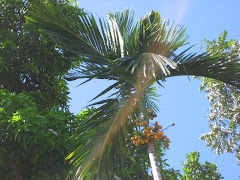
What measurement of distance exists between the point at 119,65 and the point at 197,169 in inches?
240

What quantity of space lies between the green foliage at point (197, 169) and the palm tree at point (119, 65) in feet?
15.4

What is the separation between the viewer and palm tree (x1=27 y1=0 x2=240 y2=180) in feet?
12.6

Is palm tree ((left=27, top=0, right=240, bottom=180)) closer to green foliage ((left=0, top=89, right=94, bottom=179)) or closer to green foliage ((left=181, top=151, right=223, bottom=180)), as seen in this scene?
green foliage ((left=0, top=89, right=94, bottom=179))

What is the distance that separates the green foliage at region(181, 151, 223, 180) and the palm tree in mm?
4695

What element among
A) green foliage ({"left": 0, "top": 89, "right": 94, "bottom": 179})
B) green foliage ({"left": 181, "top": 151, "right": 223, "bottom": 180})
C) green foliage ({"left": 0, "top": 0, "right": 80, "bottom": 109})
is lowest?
green foliage ({"left": 181, "top": 151, "right": 223, "bottom": 180})

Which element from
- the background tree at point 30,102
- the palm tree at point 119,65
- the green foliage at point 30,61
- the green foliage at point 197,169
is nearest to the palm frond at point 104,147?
the palm tree at point 119,65

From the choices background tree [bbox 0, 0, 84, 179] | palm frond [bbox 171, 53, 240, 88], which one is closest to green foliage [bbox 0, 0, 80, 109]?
background tree [bbox 0, 0, 84, 179]

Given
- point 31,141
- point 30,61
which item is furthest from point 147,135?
point 30,61

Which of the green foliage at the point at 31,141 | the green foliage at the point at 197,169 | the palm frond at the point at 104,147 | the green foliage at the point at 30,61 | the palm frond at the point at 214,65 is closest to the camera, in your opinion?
the palm frond at the point at 104,147

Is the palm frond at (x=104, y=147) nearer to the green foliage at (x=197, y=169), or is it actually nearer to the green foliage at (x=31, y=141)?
the green foliage at (x=31, y=141)

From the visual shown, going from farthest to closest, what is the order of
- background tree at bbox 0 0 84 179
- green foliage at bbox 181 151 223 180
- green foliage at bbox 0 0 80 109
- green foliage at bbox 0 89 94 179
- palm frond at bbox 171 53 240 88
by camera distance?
green foliage at bbox 181 151 223 180 → green foliage at bbox 0 0 80 109 → background tree at bbox 0 0 84 179 → green foliage at bbox 0 89 94 179 → palm frond at bbox 171 53 240 88

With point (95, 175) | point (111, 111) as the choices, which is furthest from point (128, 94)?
point (95, 175)

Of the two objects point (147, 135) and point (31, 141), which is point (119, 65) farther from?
point (31, 141)

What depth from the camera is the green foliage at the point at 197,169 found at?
8766 mm
